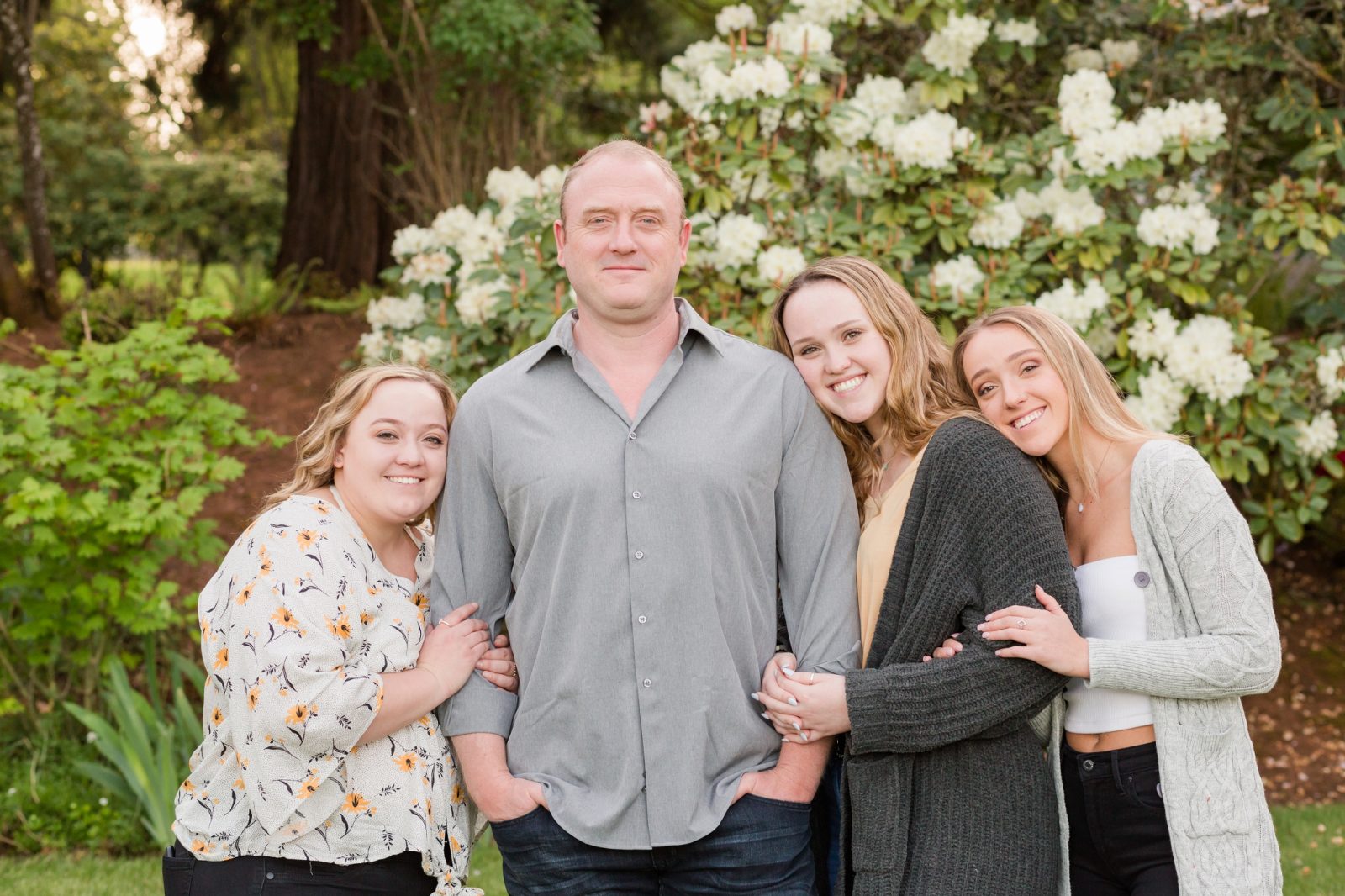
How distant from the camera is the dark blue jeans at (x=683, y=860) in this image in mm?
2520

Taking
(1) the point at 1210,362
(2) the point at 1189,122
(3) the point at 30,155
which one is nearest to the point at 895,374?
(1) the point at 1210,362

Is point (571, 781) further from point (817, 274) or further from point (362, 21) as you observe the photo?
point (362, 21)

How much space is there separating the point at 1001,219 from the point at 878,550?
104 inches

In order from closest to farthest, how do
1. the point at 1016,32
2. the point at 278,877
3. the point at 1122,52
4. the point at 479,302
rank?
the point at 278,877, the point at 479,302, the point at 1016,32, the point at 1122,52

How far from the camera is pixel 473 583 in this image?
2.75m

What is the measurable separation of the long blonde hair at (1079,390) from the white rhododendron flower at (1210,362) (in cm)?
219

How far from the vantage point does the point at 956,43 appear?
5301 mm

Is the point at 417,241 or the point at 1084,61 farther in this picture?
Answer: the point at 1084,61

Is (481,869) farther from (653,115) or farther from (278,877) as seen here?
(653,115)

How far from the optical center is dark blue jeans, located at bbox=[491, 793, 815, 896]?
8.27ft

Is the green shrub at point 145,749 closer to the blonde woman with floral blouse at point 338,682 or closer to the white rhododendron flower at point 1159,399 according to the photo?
the blonde woman with floral blouse at point 338,682

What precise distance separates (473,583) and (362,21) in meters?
6.81

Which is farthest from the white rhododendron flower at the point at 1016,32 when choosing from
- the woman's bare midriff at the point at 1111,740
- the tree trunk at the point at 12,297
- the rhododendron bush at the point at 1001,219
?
the tree trunk at the point at 12,297

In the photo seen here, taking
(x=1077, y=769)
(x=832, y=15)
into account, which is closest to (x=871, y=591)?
(x=1077, y=769)
